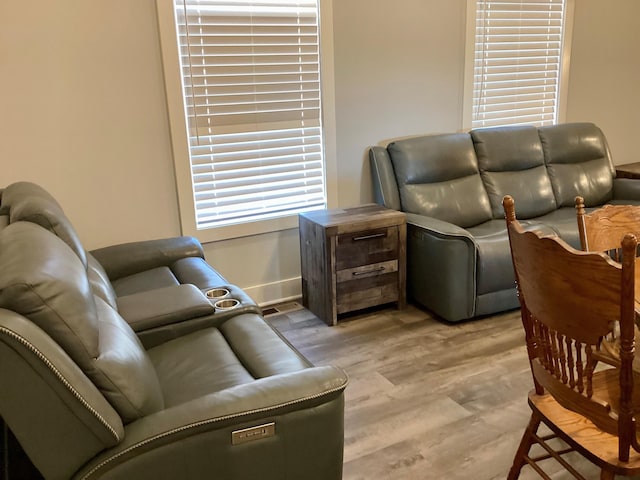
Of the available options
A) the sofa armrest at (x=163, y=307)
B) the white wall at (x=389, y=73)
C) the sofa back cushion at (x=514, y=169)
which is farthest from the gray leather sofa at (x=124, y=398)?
the sofa back cushion at (x=514, y=169)

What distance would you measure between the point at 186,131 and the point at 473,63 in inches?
83.1

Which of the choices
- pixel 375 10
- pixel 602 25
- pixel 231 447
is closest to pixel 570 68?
pixel 602 25

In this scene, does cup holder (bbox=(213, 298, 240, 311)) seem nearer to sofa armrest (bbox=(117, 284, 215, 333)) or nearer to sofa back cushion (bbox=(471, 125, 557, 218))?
sofa armrest (bbox=(117, 284, 215, 333))

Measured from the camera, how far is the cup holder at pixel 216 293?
8.06 feet

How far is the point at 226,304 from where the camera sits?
2.40 m

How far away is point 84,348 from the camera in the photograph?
4.42 feet

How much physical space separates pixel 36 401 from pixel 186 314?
967mm

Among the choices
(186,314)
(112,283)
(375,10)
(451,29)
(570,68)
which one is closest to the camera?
(186,314)

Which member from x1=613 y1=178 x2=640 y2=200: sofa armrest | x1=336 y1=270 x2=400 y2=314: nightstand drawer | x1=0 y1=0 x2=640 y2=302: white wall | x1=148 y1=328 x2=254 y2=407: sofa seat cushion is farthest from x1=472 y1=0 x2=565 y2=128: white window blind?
x1=148 y1=328 x2=254 y2=407: sofa seat cushion

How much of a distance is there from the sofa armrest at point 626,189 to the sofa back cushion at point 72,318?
3.76 m

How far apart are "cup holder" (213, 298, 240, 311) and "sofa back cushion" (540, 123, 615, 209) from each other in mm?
2623

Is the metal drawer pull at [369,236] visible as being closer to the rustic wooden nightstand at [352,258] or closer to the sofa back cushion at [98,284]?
the rustic wooden nightstand at [352,258]

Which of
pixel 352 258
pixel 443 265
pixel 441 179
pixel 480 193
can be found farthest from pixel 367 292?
pixel 480 193

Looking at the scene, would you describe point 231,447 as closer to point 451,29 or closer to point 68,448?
point 68,448
